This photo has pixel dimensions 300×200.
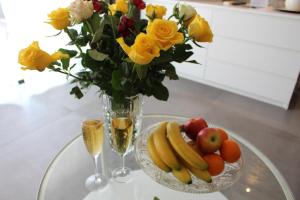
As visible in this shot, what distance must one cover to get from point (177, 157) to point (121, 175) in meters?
0.34

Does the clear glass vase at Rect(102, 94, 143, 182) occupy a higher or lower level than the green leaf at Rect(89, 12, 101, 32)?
lower

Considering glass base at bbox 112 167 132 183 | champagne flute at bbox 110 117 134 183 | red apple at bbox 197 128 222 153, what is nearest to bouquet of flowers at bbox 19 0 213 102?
champagne flute at bbox 110 117 134 183

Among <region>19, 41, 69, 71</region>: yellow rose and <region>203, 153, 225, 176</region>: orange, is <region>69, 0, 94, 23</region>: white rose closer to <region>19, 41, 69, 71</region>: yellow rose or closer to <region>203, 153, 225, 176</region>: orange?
<region>19, 41, 69, 71</region>: yellow rose

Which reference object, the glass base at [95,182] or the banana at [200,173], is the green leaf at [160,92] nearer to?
the banana at [200,173]

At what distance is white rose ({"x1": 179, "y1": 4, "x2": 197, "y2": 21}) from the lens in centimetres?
79

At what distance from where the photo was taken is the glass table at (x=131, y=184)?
107 cm

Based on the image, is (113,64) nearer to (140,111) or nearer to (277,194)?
(140,111)

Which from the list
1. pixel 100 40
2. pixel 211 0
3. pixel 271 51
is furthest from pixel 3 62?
pixel 271 51

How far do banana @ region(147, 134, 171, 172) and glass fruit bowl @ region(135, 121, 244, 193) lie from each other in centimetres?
2

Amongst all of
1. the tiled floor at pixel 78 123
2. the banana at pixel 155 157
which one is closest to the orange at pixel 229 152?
the banana at pixel 155 157

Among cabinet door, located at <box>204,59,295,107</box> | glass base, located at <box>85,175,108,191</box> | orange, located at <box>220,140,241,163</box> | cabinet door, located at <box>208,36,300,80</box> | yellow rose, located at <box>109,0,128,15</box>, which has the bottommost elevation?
cabinet door, located at <box>204,59,295,107</box>

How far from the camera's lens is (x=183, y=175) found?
0.87 m

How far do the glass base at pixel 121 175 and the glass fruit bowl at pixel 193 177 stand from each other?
6.7 inches

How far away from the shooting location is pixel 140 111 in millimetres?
1017
